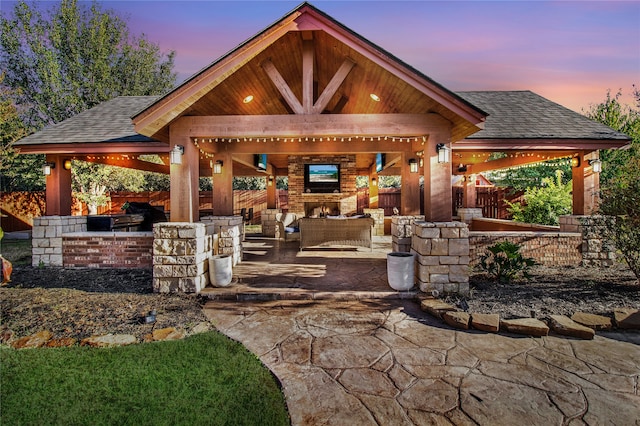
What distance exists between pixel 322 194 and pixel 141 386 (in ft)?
32.2

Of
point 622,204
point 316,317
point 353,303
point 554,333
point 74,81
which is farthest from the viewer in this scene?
point 74,81

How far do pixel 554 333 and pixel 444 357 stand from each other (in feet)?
4.88

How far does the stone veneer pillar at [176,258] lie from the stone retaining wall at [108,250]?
6.43 ft

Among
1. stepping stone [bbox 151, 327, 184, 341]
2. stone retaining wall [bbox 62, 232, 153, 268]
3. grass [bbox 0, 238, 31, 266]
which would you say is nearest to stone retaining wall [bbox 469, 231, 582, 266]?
stepping stone [bbox 151, 327, 184, 341]

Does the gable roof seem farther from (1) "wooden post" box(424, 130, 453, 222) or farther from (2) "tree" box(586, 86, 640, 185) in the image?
(2) "tree" box(586, 86, 640, 185)

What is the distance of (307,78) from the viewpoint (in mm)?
4805

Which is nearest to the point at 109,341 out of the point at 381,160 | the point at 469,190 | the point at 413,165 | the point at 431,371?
the point at 431,371

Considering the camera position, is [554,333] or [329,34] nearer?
[554,333]

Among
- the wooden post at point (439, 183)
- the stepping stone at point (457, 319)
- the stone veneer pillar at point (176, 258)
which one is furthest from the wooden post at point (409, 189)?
the stone veneer pillar at point (176, 258)

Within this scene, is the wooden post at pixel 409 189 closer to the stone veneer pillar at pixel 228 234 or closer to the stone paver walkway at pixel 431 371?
the stone veneer pillar at pixel 228 234

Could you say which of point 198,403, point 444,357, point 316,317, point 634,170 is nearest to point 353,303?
point 316,317

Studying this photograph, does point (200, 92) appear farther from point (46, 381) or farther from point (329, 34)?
point (46, 381)

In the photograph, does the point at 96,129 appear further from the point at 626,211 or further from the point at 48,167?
the point at 626,211

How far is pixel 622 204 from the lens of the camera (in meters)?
4.66
